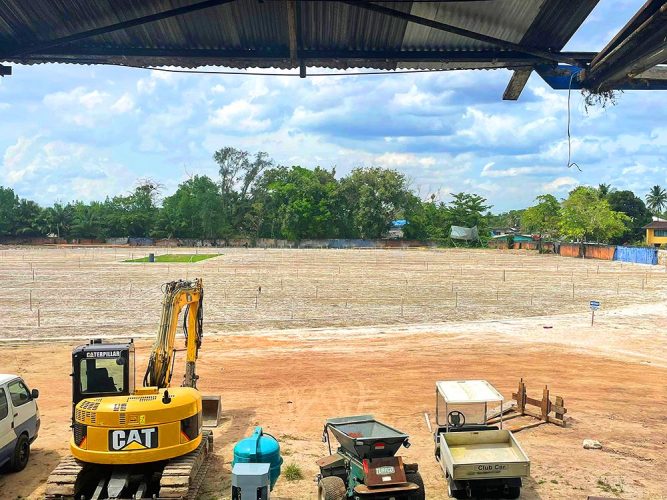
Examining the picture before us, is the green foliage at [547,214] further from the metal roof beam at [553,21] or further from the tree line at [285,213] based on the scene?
the metal roof beam at [553,21]

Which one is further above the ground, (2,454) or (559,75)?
(559,75)

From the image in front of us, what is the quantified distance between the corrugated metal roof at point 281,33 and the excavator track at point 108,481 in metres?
5.91

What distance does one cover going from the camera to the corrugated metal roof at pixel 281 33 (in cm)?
551

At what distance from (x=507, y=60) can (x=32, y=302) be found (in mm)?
36489

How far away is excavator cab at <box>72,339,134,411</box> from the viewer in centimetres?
1019

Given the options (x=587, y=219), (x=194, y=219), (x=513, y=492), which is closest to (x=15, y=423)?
(x=513, y=492)

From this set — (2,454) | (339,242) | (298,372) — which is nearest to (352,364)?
(298,372)

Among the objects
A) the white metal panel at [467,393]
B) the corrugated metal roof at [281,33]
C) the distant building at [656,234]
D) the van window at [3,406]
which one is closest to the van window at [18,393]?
the van window at [3,406]

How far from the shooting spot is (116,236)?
139m

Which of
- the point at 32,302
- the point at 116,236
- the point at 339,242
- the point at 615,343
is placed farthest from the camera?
the point at 116,236

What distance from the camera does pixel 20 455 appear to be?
1148 cm

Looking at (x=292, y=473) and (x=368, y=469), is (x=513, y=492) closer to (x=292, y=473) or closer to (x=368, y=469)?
(x=368, y=469)

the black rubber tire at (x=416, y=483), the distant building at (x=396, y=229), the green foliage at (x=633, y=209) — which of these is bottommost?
the black rubber tire at (x=416, y=483)

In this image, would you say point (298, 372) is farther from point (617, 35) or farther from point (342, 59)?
point (617, 35)
